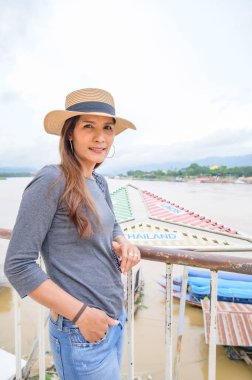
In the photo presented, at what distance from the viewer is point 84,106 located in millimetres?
1239

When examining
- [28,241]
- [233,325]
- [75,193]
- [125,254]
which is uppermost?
[75,193]

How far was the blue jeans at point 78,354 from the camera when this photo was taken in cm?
110

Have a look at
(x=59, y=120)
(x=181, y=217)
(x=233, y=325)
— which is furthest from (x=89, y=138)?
(x=233, y=325)

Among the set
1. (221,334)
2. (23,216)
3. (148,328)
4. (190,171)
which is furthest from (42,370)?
(190,171)

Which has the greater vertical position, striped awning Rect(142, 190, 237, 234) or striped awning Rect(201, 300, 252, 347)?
striped awning Rect(142, 190, 237, 234)

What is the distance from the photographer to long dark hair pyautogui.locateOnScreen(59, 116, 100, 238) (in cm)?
107

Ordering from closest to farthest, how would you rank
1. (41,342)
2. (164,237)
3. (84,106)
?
(84,106), (41,342), (164,237)

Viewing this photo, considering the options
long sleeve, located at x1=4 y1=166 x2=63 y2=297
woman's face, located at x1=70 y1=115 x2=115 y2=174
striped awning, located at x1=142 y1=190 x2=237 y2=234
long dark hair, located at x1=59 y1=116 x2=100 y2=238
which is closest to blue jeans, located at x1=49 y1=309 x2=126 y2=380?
long sleeve, located at x1=4 y1=166 x2=63 y2=297

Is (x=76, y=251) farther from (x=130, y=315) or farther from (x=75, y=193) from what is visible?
(x=130, y=315)

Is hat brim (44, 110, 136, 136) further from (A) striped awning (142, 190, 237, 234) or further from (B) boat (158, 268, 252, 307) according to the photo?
(B) boat (158, 268, 252, 307)

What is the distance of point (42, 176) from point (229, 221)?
28063 mm

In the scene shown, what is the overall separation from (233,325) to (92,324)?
6097 millimetres

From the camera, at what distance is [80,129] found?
4.13 ft

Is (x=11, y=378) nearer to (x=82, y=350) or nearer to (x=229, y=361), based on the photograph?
(x=82, y=350)
